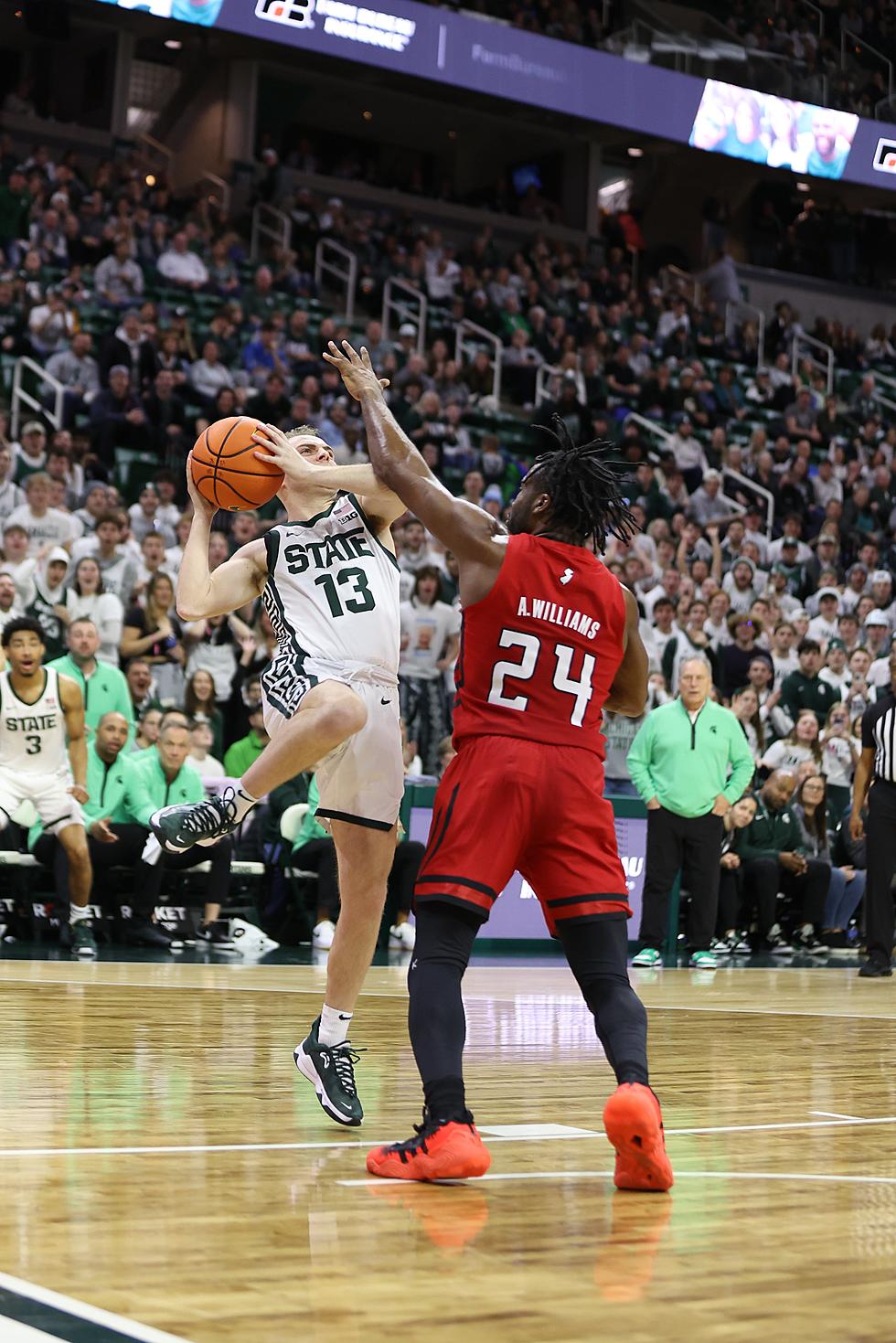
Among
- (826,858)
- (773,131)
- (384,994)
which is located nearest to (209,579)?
(384,994)

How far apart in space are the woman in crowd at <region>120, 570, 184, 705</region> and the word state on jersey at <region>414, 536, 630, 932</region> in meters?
7.54

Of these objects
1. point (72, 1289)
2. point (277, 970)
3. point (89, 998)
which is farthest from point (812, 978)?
point (72, 1289)

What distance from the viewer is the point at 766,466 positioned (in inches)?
818

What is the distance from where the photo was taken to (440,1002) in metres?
4.06

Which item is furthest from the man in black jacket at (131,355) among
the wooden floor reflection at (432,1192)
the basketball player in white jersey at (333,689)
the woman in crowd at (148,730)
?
the basketball player in white jersey at (333,689)

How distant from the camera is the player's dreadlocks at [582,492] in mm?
4355

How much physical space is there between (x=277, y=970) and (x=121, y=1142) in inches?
193

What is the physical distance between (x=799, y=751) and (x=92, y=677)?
5.45 meters

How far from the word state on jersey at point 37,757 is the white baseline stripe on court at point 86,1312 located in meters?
7.16

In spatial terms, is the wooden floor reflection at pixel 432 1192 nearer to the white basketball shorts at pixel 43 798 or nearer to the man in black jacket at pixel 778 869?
the white basketball shorts at pixel 43 798

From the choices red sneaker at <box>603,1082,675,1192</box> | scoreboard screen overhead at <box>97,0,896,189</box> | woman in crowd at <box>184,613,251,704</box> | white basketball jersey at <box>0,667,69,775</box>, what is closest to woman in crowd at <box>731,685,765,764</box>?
woman in crowd at <box>184,613,251,704</box>

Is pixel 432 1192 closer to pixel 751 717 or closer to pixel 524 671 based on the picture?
pixel 524 671

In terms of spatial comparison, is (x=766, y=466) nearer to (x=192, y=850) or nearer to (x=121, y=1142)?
(x=192, y=850)

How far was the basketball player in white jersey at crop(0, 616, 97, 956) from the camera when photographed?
32.1ft
